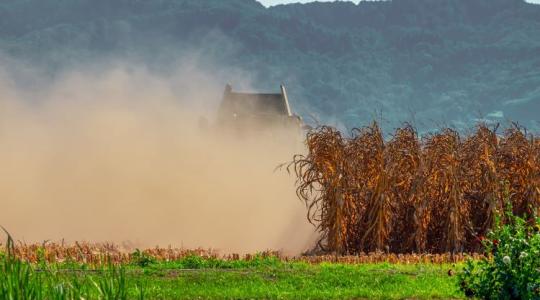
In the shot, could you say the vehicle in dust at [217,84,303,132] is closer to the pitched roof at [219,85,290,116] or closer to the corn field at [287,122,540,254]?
the pitched roof at [219,85,290,116]

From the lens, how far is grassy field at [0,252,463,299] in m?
13.5

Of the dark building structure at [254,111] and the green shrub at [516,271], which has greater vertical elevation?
the dark building structure at [254,111]

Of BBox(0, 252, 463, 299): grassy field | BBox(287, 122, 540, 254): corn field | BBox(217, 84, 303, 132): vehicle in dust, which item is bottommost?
BBox(0, 252, 463, 299): grassy field

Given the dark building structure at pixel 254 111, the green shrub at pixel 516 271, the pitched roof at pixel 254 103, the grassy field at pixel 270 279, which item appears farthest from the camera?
the pitched roof at pixel 254 103

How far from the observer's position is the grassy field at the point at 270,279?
1346 centimetres

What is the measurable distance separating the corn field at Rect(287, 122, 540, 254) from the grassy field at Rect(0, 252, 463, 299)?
297cm

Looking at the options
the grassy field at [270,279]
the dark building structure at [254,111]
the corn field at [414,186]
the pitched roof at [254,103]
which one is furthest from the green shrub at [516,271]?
the pitched roof at [254,103]

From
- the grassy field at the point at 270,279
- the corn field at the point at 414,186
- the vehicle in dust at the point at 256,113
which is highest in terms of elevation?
the vehicle in dust at the point at 256,113

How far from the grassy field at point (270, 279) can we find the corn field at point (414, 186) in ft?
9.75

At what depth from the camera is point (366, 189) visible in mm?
20297

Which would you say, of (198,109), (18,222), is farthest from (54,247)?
(198,109)

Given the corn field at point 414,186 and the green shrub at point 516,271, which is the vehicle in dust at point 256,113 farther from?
the green shrub at point 516,271

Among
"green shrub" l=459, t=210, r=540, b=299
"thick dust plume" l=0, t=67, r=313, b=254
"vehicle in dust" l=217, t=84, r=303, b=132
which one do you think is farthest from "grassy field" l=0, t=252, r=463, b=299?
"vehicle in dust" l=217, t=84, r=303, b=132

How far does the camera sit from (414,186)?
66.3 feet
